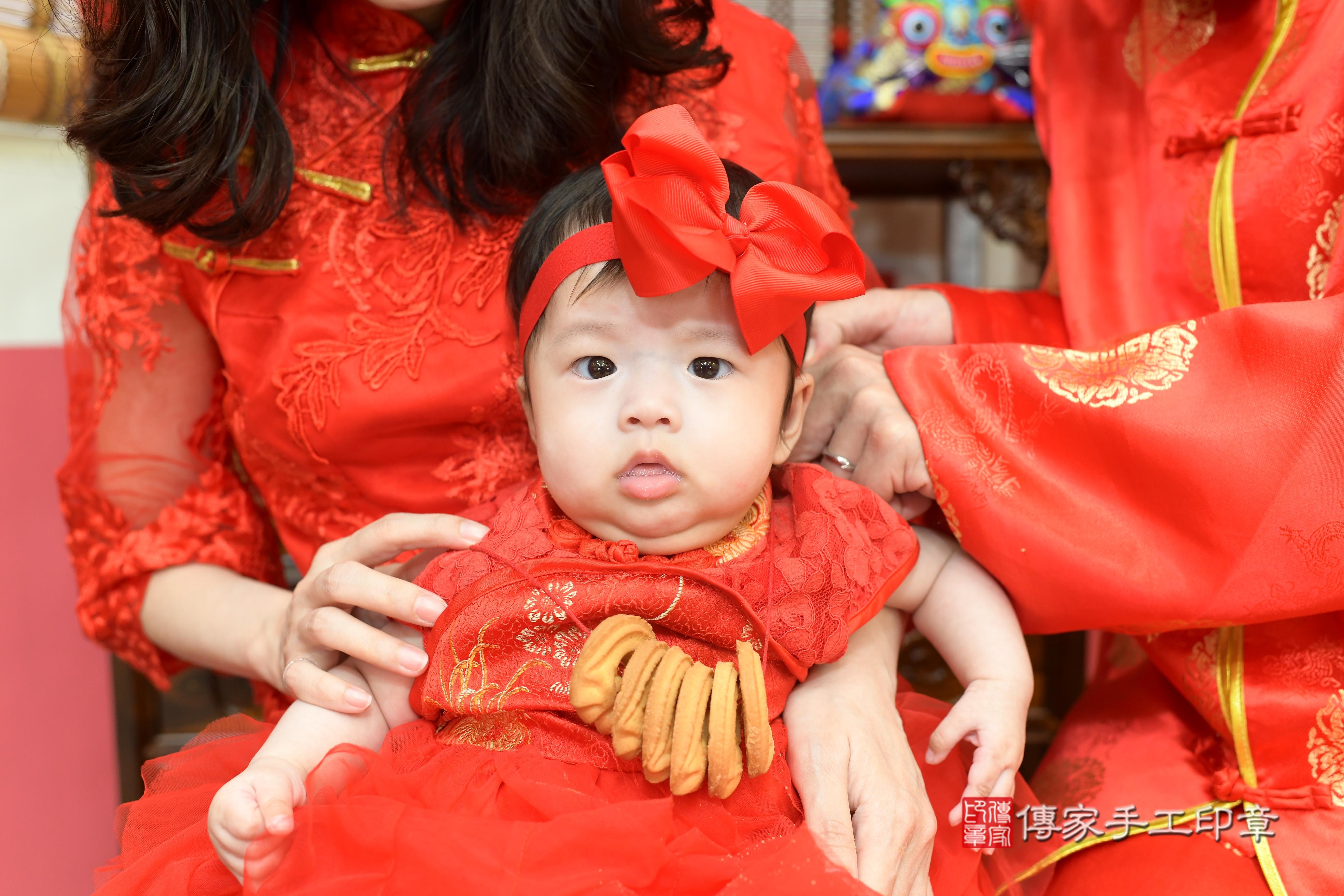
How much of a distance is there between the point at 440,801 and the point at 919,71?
1.35 m

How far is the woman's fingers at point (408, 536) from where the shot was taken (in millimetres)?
871

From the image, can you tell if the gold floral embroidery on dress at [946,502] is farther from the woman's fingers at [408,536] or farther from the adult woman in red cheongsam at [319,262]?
the woman's fingers at [408,536]

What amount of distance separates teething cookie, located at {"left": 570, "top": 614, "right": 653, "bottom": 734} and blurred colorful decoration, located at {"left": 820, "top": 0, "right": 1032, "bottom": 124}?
1.14 metres

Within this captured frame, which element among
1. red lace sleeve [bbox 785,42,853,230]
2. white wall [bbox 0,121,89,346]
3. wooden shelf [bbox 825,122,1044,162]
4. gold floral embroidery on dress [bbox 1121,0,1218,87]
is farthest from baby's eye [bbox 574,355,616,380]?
white wall [bbox 0,121,89,346]

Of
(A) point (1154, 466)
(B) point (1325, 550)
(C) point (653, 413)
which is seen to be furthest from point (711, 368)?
(B) point (1325, 550)

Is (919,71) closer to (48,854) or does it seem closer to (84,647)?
(84,647)

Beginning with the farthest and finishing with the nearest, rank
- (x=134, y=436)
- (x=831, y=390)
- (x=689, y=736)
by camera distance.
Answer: (x=134, y=436), (x=831, y=390), (x=689, y=736)

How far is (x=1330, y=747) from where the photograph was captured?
0.90 meters

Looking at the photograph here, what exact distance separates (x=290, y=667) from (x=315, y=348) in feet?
1.08

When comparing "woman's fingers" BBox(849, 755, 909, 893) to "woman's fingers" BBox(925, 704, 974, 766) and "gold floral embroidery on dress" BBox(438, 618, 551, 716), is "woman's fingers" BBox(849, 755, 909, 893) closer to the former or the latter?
"woman's fingers" BBox(925, 704, 974, 766)

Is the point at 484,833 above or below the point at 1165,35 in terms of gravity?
below

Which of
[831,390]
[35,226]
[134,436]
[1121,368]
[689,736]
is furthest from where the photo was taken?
[35,226]

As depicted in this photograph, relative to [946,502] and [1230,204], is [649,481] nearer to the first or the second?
[946,502]

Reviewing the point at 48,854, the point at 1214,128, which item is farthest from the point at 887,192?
the point at 48,854
